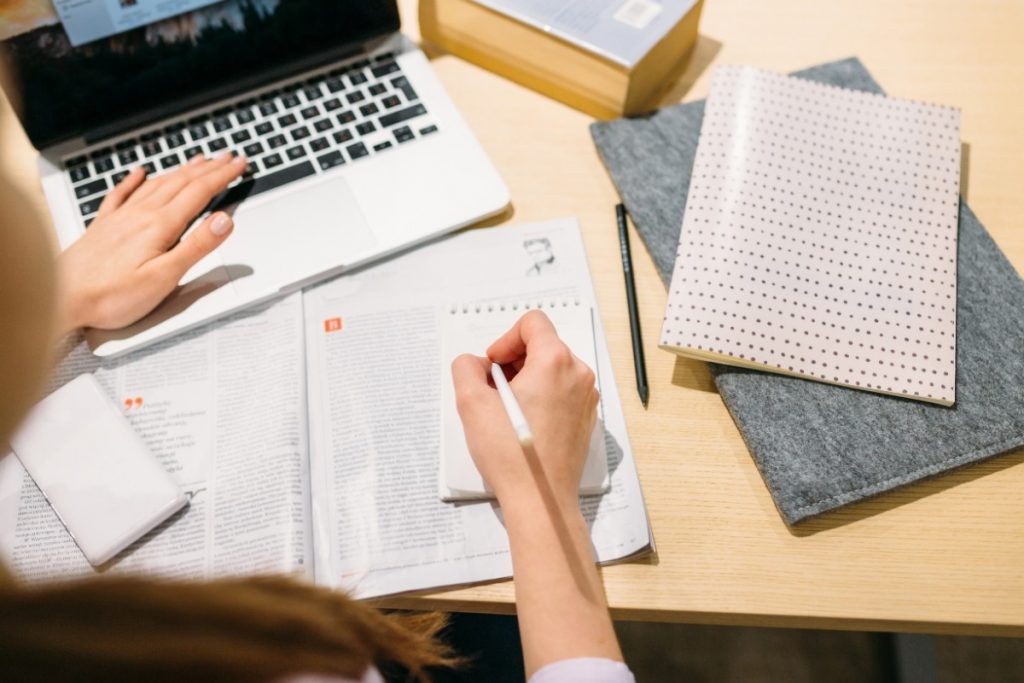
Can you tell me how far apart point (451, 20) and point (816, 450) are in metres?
0.53

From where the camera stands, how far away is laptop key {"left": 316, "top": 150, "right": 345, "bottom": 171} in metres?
0.68

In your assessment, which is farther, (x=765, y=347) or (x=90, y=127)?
(x=90, y=127)

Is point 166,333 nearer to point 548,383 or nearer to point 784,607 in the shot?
point 548,383

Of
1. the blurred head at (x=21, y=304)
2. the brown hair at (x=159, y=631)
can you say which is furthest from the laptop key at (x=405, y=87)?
the brown hair at (x=159, y=631)

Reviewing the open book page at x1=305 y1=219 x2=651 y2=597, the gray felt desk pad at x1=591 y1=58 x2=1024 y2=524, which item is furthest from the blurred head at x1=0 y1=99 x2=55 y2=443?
the gray felt desk pad at x1=591 y1=58 x2=1024 y2=524

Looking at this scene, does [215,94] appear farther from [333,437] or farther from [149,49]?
[333,437]

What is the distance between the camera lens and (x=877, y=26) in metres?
0.77

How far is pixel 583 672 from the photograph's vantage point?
1.52 ft

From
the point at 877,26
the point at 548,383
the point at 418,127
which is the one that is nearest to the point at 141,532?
the point at 548,383

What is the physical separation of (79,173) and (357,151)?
25cm

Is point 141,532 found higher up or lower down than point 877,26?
lower down

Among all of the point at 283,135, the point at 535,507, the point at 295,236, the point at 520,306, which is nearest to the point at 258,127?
the point at 283,135

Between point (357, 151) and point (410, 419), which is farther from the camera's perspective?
point (357, 151)

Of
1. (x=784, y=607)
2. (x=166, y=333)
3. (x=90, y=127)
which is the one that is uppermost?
(x=90, y=127)
